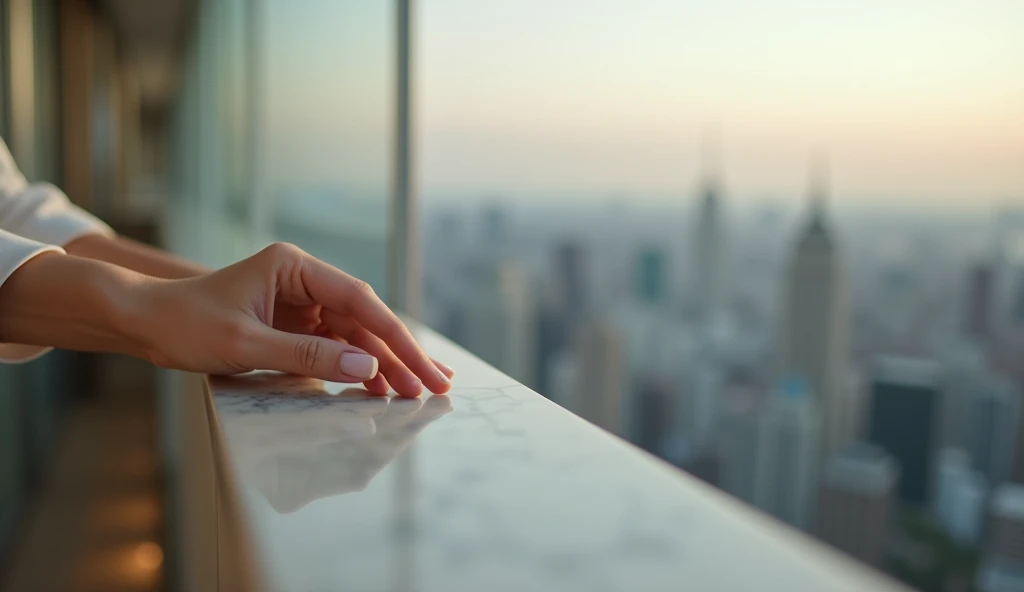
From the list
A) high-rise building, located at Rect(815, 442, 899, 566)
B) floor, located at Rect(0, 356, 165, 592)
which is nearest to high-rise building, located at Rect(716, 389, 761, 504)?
high-rise building, located at Rect(815, 442, 899, 566)

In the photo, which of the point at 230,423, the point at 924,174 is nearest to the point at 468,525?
the point at 230,423

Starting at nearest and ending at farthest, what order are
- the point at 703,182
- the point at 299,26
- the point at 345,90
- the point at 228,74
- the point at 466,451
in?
1. the point at 466,451
2. the point at 345,90
3. the point at 299,26
4. the point at 703,182
5. the point at 228,74

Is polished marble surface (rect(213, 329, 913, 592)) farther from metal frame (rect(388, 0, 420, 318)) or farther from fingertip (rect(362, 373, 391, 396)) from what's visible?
metal frame (rect(388, 0, 420, 318))

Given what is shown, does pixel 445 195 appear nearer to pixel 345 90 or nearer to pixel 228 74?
pixel 345 90

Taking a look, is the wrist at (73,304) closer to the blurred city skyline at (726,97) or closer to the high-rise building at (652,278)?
the blurred city skyline at (726,97)

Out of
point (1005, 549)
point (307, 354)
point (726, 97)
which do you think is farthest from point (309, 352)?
point (726, 97)
